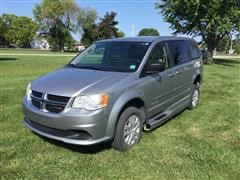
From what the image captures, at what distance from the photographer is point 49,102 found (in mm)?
4570

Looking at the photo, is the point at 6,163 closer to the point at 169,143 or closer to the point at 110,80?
the point at 110,80

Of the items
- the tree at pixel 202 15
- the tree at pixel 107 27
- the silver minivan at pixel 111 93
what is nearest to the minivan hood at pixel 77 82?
the silver minivan at pixel 111 93

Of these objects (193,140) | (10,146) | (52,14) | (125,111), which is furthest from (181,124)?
(52,14)

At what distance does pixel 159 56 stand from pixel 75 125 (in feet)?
7.59

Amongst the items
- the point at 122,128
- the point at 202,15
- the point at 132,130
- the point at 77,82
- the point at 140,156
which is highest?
the point at 202,15

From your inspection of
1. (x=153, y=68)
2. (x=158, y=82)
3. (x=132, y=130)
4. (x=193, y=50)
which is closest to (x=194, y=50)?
(x=193, y=50)

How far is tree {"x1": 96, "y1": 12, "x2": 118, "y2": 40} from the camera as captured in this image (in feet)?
260

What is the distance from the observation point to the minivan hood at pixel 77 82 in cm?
452

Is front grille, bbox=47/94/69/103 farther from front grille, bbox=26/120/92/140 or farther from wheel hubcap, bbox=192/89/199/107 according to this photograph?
wheel hubcap, bbox=192/89/199/107

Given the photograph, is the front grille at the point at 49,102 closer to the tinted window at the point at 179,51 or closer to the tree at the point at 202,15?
the tinted window at the point at 179,51

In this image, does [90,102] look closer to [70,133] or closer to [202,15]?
[70,133]

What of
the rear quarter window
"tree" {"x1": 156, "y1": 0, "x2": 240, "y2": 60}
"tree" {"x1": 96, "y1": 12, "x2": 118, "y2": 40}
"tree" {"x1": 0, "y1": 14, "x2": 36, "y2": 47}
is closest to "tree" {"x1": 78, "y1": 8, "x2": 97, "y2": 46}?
"tree" {"x1": 96, "y1": 12, "x2": 118, "y2": 40}

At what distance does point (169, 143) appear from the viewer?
544 centimetres

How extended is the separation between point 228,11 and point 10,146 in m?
26.0
